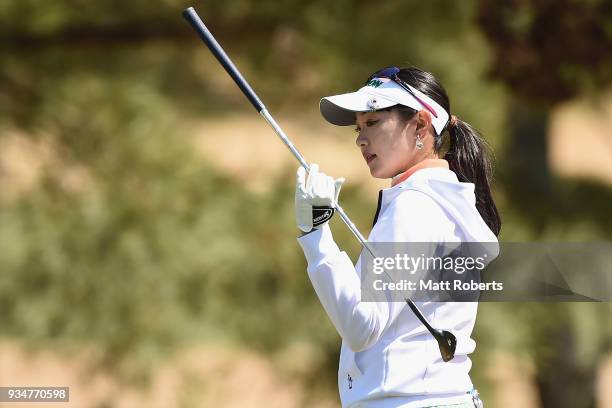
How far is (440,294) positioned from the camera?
1213 millimetres

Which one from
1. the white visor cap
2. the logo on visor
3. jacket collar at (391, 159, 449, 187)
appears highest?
the logo on visor

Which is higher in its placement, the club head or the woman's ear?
the woman's ear

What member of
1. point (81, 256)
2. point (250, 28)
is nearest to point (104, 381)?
point (81, 256)

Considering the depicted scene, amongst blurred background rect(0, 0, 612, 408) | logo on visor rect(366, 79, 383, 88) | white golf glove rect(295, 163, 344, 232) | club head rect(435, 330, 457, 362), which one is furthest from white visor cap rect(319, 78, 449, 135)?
blurred background rect(0, 0, 612, 408)

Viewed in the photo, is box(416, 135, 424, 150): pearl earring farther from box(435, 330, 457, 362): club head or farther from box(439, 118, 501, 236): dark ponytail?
box(435, 330, 457, 362): club head

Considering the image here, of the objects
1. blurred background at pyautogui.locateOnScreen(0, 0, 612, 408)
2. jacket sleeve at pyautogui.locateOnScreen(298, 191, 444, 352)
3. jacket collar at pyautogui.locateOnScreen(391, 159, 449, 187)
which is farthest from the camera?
blurred background at pyautogui.locateOnScreen(0, 0, 612, 408)

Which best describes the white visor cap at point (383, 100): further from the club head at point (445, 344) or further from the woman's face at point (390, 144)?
the club head at point (445, 344)

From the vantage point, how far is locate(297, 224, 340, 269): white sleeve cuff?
3.81ft

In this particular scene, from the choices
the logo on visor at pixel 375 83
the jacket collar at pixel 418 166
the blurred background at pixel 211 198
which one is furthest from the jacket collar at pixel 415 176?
the blurred background at pixel 211 198

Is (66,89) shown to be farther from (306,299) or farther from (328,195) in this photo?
(328,195)

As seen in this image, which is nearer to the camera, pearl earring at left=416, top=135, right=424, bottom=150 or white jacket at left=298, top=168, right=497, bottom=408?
white jacket at left=298, top=168, right=497, bottom=408

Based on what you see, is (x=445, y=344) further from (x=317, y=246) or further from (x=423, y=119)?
(x=423, y=119)

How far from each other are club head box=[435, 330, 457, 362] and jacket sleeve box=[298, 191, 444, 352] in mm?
51

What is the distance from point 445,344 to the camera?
1.16m
